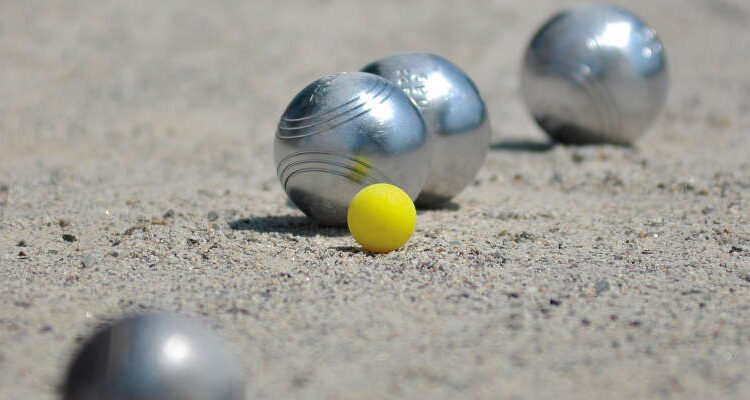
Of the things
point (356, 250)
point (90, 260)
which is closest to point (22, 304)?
point (90, 260)

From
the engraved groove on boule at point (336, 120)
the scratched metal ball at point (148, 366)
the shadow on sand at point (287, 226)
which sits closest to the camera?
the scratched metal ball at point (148, 366)

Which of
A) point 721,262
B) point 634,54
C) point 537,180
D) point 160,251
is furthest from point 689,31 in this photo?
point 160,251

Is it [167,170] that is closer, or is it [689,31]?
[167,170]

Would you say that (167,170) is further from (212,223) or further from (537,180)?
(537,180)

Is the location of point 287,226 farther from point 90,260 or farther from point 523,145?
point 523,145

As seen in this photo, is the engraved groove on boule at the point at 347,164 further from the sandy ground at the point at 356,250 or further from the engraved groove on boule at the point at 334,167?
the sandy ground at the point at 356,250

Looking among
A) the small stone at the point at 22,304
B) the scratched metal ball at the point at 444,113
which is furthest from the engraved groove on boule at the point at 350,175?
the small stone at the point at 22,304
